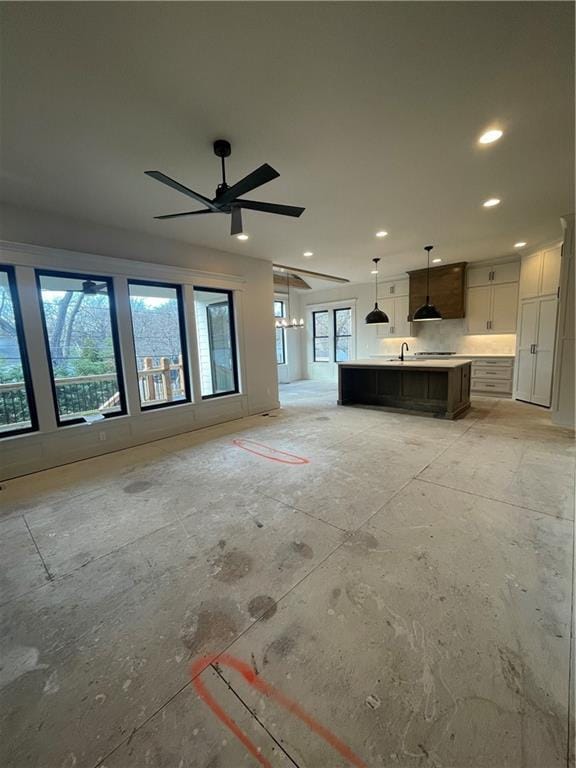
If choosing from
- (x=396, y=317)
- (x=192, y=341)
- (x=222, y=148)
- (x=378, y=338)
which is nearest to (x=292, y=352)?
(x=378, y=338)

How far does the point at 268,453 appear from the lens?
Result: 394cm

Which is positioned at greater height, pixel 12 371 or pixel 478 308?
pixel 478 308

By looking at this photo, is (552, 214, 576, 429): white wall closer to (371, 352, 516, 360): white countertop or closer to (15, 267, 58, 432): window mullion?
(371, 352, 516, 360): white countertop

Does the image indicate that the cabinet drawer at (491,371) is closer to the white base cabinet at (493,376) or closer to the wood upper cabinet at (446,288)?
the white base cabinet at (493,376)

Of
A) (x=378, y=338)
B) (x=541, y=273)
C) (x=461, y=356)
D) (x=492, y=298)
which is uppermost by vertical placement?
(x=541, y=273)

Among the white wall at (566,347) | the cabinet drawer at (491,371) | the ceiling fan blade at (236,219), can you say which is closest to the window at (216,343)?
the ceiling fan blade at (236,219)

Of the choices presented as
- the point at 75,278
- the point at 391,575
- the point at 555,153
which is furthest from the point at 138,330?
the point at 555,153

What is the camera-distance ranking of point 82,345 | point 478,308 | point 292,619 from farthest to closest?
point 478,308
point 82,345
point 292,619

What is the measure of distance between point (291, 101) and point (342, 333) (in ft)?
25.7

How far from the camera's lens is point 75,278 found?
3.92 meters

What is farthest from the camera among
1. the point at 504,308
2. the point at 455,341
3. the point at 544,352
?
the point at 455,341

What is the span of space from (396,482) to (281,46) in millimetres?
3297

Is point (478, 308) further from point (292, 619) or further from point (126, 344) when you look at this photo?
point (292, 619)

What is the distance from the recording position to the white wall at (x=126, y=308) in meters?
3.48
